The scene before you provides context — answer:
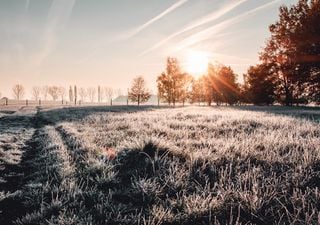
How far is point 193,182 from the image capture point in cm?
463

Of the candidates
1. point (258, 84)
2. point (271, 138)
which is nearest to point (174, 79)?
point (258, 84)

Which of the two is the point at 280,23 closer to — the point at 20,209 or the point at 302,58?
the point at 302,58

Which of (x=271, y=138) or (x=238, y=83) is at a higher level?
(x=238, y=83)

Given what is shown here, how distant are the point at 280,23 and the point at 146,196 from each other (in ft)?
122

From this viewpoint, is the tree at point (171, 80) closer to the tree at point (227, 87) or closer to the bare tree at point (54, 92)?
the tree at point (227, 87)

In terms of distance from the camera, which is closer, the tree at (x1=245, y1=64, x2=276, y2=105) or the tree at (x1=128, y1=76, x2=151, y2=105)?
the tree at (x1=245, y1=64, x2=276, y2=105)

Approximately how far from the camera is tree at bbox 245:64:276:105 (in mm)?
37750

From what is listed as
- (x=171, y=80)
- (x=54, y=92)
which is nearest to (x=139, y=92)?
(x=171, y=80)

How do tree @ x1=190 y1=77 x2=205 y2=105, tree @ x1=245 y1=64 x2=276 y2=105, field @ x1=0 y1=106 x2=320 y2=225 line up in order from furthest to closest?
tree @ x1=190 y1=77 x2=205 y2=105 → tree @ x1=245 y1=64 x2=276 y2=105 → field @ x1=0 y1=106 x2=320 y2=225

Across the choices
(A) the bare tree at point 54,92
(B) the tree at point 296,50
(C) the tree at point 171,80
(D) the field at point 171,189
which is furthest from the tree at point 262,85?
(A) the bare tree at point 54,92

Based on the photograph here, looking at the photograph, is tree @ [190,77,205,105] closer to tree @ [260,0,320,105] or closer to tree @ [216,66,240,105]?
tree @ [216,66,240,105]

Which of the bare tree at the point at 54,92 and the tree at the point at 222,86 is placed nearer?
the tree at the point at 222,86

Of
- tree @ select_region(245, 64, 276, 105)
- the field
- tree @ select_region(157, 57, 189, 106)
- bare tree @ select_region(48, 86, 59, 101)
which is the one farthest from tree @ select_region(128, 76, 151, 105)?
bare tree @ select_region(48, 86, 59, 101)

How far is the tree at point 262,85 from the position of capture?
37750 mm
